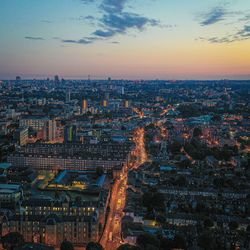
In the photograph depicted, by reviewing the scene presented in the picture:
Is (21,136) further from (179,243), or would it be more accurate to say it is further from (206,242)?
(206,242)

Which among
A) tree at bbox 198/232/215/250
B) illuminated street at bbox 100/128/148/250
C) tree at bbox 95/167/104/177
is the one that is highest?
tree at bbox 198/232/215/250

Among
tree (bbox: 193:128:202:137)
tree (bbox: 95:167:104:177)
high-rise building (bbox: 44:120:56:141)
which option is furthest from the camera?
tree (bbox: 193:128:202:137)

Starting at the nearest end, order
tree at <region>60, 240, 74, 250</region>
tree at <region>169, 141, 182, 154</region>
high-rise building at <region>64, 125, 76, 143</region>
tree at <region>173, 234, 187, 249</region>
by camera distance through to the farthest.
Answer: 1. tree at <region>60, 240, 74, 250</region>
2. tree at <region>173, 234, 187, 249</region>
3. tree at <region>169, 141, 182, 154</region>
4. high-rise building at <region>64, 125, 76, 143</region>

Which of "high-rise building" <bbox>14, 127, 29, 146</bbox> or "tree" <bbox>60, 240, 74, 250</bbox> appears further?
"high-rise building" <bbox>14, 127, 29, 146</bbox>

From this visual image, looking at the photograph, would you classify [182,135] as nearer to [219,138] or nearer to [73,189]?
[219,138]

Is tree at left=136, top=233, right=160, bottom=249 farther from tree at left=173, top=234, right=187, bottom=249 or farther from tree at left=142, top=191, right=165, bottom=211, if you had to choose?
tree at left=142, top=191, right=165, bottom=211

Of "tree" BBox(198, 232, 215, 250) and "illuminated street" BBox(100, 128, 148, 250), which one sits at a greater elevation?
"tree" BBox(198, 232, 215, 250)

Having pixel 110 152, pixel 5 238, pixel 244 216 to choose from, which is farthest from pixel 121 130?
pixel 5 238

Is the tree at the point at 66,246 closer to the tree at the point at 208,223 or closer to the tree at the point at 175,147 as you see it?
the tree at the point at 208,223

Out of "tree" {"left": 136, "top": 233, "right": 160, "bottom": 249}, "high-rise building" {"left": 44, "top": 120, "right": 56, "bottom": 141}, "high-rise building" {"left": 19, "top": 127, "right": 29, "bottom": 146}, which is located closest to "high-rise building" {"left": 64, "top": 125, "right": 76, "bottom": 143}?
"high-rise building" {"left": 44, "top": 120, "right": 56, "bottom": 141}
